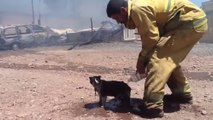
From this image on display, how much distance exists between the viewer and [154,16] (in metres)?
4.86

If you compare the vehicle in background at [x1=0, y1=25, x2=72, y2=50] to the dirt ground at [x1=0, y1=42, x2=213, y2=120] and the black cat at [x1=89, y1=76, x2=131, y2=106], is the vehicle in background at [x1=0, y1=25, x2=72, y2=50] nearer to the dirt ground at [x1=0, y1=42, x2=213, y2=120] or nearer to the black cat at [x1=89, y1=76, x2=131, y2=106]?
the dirt ground at [x1=0, y1=42, x2=213, y2=120]

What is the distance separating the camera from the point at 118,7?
192 inches

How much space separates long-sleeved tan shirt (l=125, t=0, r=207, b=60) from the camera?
187 inches

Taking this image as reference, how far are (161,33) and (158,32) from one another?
0.81 feet

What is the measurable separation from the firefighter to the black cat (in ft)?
0.99

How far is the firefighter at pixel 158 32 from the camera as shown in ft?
15.7

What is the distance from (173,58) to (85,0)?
175ft

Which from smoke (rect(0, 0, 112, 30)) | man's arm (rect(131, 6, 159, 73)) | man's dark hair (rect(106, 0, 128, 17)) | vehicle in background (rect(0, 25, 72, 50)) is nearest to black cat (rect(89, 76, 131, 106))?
man's arm (rect(131, 6, 159, 73))

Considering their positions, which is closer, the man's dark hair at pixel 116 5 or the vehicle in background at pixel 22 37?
the man's dark hair at pixel 116 5

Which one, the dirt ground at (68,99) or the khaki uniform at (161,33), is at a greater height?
the khaki uniform at (161,33)

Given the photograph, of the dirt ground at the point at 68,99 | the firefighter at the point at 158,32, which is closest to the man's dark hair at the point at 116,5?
the firefighter at the point at 158,32

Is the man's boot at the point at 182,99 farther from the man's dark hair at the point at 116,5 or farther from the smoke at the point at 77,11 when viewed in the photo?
the smoke at the point at 77,11

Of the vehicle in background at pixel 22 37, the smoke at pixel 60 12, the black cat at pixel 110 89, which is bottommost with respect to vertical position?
the smoke at pixel 60 12

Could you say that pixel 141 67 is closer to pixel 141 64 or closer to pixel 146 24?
pixel 141 64
